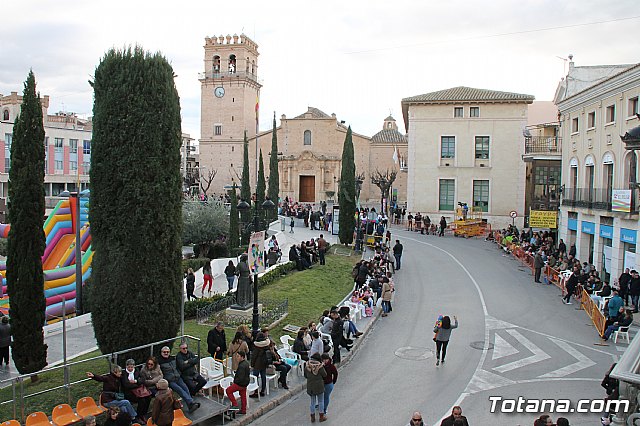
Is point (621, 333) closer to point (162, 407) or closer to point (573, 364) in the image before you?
point (573, 364)

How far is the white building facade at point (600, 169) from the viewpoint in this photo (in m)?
22.5

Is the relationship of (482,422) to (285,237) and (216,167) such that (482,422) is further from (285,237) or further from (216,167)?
(216,167)

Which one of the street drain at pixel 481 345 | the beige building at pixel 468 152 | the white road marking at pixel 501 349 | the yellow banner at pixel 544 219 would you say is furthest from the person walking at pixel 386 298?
the beige building at pixel 468 152

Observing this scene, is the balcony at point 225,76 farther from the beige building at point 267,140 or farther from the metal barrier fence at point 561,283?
the metal barrier fence at point 561,283

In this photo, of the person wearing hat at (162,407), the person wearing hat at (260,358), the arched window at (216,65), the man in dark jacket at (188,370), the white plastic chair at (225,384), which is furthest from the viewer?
the arched window at (216,65)

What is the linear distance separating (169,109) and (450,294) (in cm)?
1416

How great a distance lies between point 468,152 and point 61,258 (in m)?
33.2

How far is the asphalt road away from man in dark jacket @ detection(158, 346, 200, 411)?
4.83 ft

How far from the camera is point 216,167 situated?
225 feet

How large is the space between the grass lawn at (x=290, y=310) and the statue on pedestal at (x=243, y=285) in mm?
1189

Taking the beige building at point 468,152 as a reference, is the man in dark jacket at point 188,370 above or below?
below

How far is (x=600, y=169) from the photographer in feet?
84.9

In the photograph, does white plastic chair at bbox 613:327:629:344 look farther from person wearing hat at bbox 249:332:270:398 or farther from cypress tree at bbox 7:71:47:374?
cypress tree at bbox 7:71:47:374

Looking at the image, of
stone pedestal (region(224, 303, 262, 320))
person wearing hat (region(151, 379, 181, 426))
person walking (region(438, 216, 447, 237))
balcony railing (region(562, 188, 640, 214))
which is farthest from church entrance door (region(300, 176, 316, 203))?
person wearing hat (region(151, 379, 181, 426))
